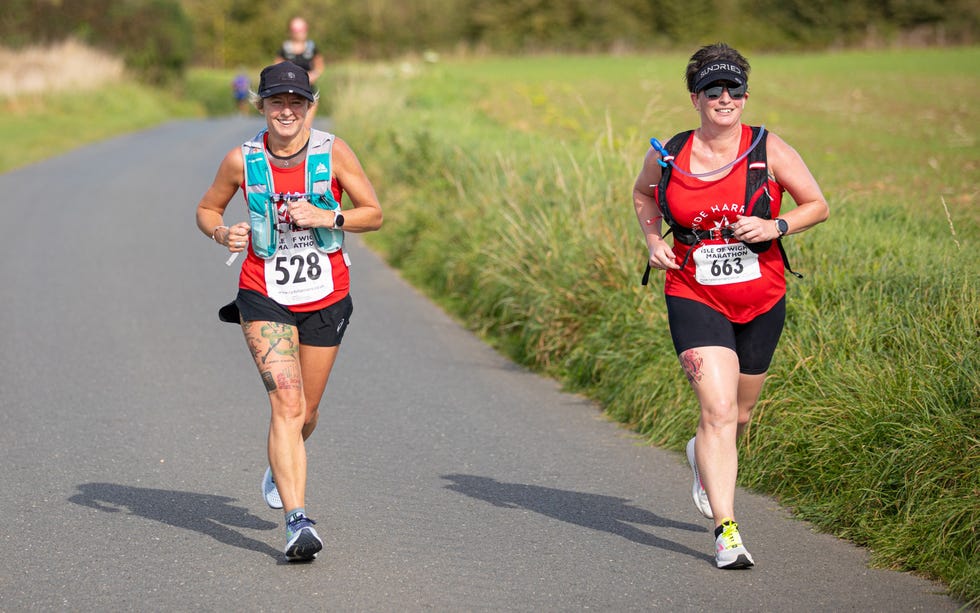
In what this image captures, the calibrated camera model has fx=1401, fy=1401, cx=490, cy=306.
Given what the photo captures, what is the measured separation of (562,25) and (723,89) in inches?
3594

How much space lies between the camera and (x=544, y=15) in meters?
94.6

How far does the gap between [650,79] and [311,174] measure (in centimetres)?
3659

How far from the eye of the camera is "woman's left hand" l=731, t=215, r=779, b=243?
215 inches

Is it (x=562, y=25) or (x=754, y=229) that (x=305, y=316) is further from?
(x=562, y=25)

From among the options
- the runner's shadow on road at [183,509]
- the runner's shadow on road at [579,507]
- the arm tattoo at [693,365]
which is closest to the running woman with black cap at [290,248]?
the runner's shadow on road at [183,509]

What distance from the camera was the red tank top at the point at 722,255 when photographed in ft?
18.5

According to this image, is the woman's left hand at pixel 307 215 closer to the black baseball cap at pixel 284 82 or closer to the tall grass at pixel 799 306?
the black baseball cap at pixel 284 82

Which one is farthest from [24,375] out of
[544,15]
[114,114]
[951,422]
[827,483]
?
[544,15]

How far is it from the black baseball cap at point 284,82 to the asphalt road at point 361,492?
1.88 metres

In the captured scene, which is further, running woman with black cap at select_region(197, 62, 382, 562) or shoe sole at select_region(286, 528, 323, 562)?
running woman with black cap at select_region(197, 62, 382, 562)

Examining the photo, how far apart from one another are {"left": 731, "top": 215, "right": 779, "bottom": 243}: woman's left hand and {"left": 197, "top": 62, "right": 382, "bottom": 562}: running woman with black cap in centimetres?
151

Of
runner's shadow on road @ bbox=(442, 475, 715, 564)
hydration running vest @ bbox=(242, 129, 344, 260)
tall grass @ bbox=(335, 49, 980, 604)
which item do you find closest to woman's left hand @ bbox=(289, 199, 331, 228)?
hydration running vest @ bbox=(242, 129, 344, 260)

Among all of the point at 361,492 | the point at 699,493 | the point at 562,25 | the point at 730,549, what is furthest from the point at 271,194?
the point at 562,25

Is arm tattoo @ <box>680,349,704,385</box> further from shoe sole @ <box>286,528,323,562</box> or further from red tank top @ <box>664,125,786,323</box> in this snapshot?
shoe sole @ <box>286,528,323,562</box>
